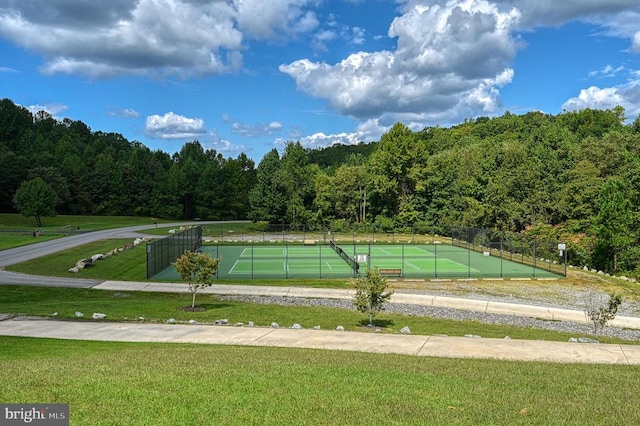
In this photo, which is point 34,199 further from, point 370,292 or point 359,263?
point 370,292

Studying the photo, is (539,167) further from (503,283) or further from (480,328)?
(480,328)

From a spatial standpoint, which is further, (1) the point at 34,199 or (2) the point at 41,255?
(1) the point at 34,199

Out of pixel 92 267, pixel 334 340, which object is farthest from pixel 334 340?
pixel 92 267

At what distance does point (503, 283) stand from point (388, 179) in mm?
47394

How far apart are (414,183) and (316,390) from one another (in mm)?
75223

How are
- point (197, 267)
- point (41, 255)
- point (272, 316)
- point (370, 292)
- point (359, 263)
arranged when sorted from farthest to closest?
point (359, 263) → point (41, 255) → point (197, 267) → point (272, 316) → point (370, 292)

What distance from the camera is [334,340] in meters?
14.1

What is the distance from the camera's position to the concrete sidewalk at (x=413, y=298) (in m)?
23.4

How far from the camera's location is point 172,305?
22.7 metres

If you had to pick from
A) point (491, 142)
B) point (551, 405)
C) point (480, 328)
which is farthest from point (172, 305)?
point (491, 142)

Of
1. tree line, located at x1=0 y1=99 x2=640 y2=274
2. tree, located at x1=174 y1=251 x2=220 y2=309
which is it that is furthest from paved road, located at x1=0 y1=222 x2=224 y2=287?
tree line, located at x1=0 y1=99 x2=640 y2=274

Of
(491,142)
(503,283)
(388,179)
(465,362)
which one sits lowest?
(503,283)

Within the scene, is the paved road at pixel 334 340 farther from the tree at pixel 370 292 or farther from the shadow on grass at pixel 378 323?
the tree at pixel 370 292
